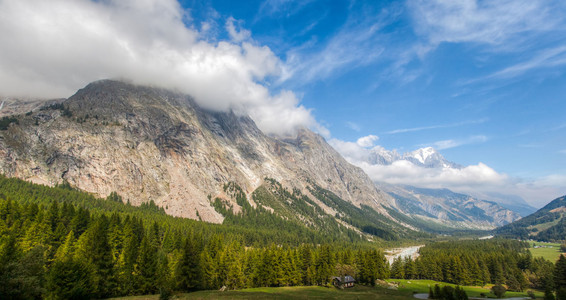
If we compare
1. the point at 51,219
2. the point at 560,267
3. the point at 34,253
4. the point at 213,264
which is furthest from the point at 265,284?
the point at 560,267

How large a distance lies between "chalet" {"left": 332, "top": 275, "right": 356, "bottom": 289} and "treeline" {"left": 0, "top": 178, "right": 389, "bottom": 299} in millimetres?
3390

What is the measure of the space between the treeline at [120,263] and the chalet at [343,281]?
11.1 ft

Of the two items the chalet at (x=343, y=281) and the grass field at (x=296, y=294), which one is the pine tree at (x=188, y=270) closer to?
the grass field at (x=296, y=294)

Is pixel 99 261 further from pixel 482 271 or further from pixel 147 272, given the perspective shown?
pixel 482 271

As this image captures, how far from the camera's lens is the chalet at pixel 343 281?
89.9m

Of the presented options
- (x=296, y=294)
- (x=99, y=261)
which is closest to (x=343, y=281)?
(x=296, y=294)

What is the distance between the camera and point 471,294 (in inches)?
3622

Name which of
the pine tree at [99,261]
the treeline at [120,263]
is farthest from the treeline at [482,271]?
the pine tree at [99,261]

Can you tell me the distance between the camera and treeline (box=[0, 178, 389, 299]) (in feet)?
155

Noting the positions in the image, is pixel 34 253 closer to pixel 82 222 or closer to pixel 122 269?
pixel 122 269

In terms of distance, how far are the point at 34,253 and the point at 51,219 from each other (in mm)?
39996

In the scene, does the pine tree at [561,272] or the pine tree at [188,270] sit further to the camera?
the pine tree at [561,272]

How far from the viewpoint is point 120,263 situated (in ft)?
213

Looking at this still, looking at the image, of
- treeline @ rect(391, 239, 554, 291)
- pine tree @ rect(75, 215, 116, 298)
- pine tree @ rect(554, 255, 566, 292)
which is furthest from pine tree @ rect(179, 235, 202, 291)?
treeline @ rect(391, 239, 554, 291)
